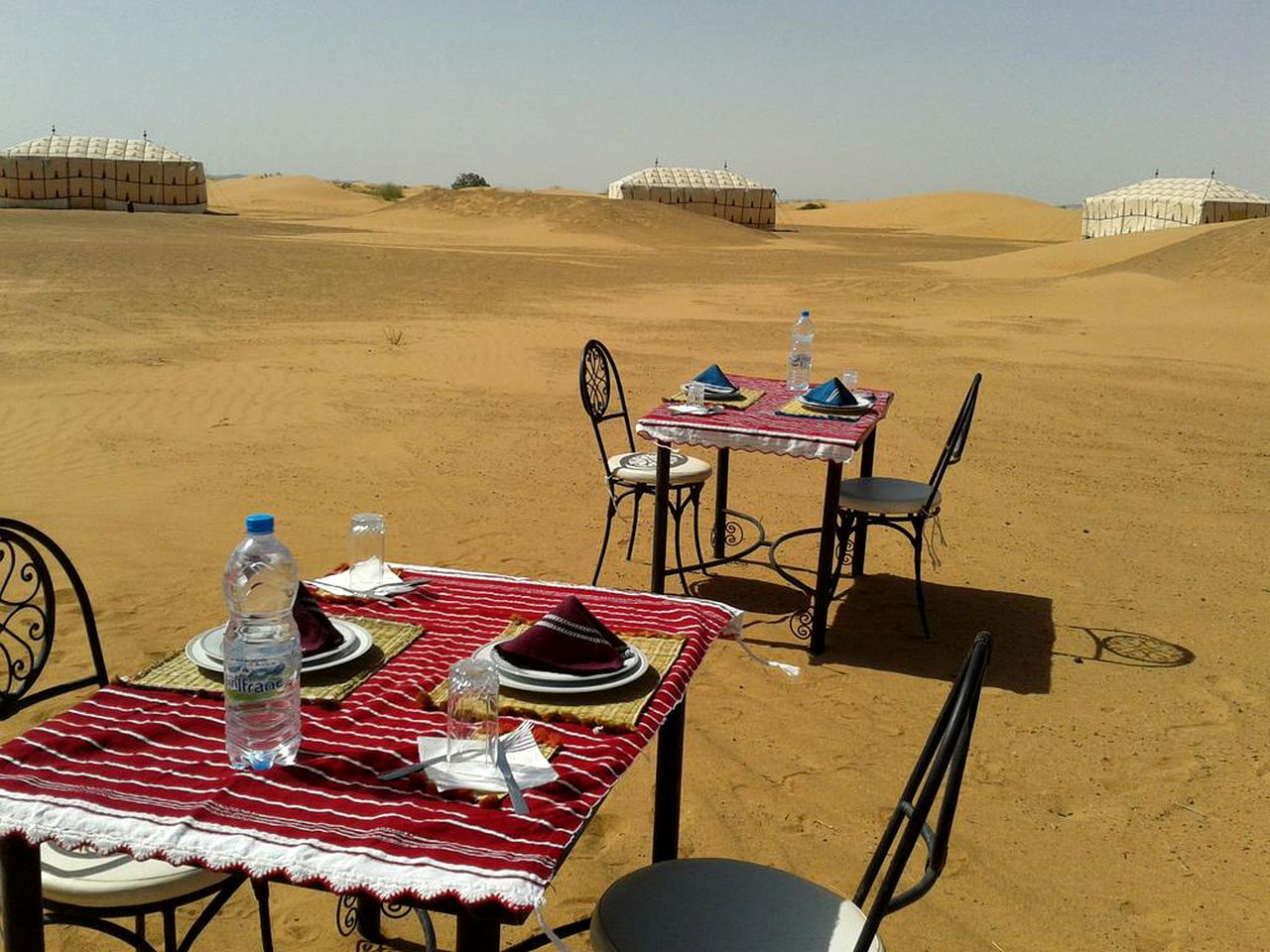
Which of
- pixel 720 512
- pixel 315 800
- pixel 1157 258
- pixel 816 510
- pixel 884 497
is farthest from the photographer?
pixel 1157 258

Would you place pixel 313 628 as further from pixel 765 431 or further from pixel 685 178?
pixel 685 178

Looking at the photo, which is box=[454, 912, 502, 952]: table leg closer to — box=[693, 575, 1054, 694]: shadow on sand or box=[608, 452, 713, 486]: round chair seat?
box=[693, 575, 1054, 694]: shadow on sand

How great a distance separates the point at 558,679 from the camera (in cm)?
208

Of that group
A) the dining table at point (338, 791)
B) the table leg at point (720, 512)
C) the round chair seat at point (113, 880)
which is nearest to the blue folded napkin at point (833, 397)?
the table leg at point (720, 512)

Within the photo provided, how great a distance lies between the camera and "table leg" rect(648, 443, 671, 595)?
5160 mm

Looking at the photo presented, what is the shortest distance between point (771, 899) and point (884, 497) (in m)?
3.12

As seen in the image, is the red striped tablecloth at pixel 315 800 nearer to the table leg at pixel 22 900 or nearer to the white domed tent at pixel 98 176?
the table leg at pixel 22 900

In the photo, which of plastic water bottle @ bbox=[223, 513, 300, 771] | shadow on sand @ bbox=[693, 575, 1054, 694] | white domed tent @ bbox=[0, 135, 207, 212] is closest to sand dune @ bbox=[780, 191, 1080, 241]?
white domed tent @ bbox=[0, 135, 207, 212]

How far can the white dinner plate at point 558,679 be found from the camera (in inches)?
81.7

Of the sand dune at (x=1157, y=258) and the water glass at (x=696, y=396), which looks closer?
the water glass at (x=696, y=396)

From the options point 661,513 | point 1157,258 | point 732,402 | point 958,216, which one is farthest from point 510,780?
point 958,216

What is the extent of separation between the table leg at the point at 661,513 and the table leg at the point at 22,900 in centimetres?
353

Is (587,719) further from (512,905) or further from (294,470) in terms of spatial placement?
(294,470)

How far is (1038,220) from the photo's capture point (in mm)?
56438
